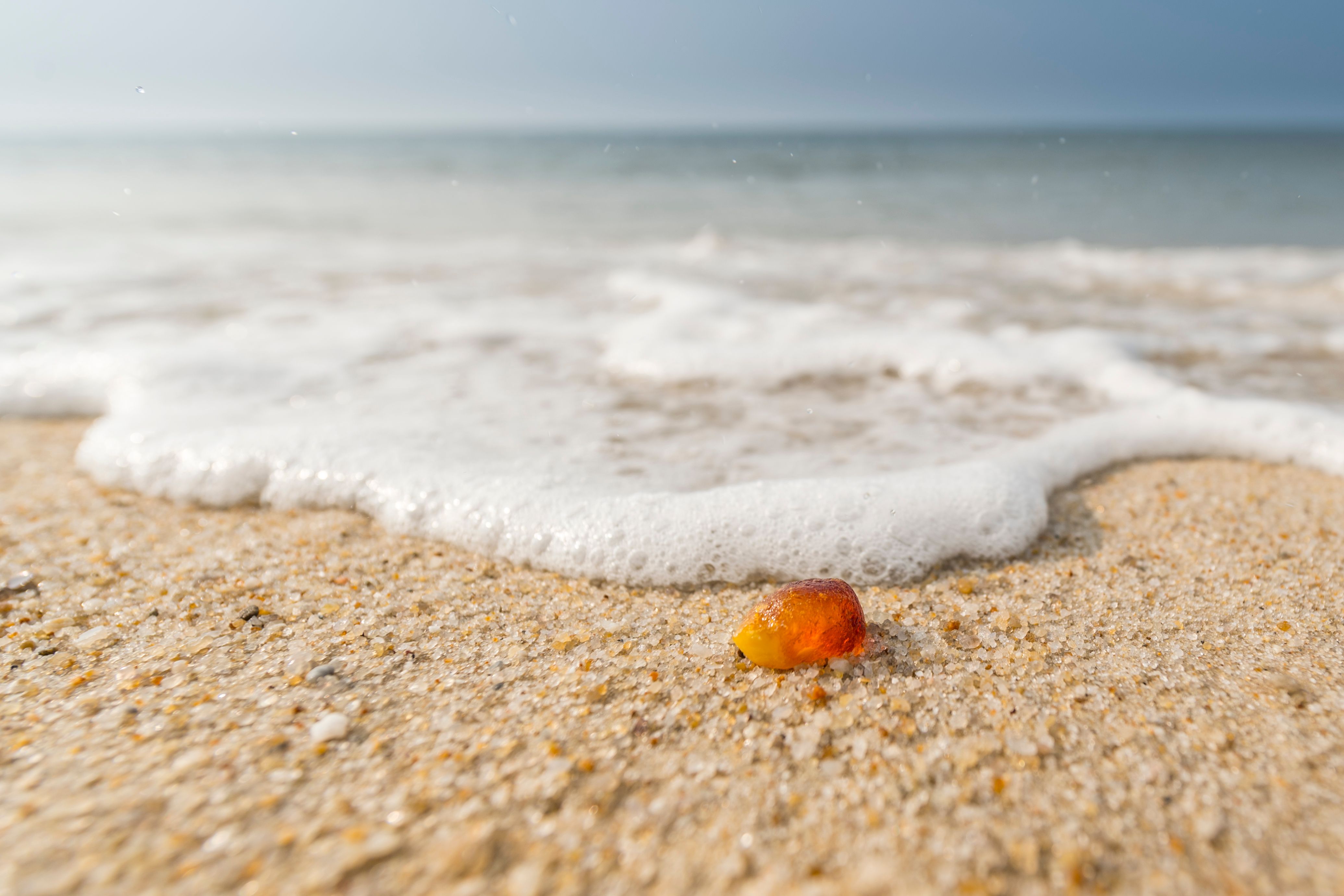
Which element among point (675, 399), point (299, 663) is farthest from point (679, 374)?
point (299, 663)

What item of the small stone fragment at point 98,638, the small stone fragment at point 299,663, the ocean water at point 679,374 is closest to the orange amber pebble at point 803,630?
the ocean water at point 679,374

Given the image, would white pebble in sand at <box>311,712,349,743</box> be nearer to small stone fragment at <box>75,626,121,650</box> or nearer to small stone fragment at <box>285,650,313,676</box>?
small stone fragment at <box>285,650,313,676</box>

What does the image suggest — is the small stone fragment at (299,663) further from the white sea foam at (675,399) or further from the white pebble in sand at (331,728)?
the white sea foam at (675,399)

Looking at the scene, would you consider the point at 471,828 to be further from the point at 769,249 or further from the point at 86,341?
the point at 769,249

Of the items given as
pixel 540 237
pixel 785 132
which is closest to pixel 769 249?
pixel 540 237

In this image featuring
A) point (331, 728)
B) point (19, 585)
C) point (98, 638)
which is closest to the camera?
point (331, 728)

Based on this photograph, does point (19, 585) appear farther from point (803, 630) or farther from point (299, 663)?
point (803, 630)
